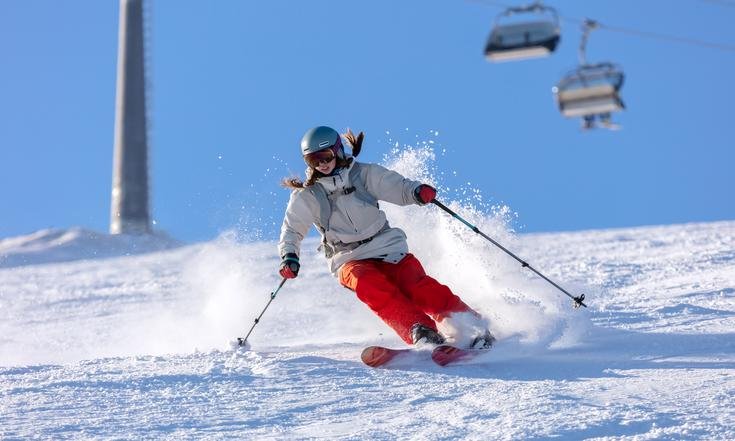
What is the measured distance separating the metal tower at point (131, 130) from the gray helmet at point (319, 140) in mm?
18507

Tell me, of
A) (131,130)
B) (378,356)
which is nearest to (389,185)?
(378,356)

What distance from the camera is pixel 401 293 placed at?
6.00 meters

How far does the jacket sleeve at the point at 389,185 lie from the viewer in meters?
6.34

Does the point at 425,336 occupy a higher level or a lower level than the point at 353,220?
lower

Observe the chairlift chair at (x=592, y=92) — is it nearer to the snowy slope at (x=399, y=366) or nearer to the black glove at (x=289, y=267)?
the snowy slope at (x=399, y=366)

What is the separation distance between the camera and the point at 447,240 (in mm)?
8016

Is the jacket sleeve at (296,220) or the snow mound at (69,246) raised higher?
the snow mound at (69,246)

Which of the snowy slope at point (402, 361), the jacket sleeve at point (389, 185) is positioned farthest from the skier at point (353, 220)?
the snowy slope at point (402, 361)

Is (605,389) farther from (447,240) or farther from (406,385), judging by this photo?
(447,240)

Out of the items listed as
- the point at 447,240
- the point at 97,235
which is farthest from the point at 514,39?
the point at 97,235

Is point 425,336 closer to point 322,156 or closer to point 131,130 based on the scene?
point 322,156

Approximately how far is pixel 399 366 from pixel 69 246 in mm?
15372

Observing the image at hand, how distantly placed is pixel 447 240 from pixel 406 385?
10.5ft

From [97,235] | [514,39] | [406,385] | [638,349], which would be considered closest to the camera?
[406,385]
